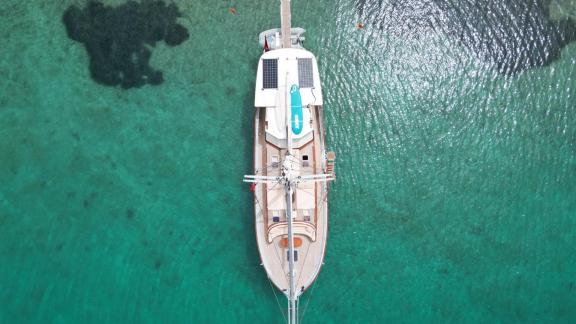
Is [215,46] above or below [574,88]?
above

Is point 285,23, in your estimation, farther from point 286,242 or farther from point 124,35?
point 286,242

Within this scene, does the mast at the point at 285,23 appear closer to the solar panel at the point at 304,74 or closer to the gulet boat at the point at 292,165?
the gulet boat at the point at 292,165

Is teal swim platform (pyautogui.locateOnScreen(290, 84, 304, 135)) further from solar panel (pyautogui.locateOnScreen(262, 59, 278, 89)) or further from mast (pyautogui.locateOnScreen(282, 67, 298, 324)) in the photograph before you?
solar panel (pyautogui.locateOnScreen(262, 59, 278, 89))

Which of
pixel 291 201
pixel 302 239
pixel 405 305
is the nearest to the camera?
pixel 291 201

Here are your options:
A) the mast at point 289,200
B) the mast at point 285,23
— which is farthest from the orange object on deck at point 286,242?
the mast at point 285,23

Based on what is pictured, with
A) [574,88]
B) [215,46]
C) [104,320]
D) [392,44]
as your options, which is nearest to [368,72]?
[392,44]

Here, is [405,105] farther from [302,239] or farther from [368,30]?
[302,239]
